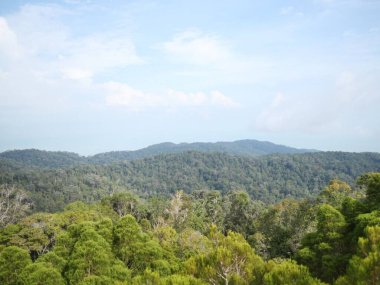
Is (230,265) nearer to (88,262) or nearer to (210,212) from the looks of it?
(88,262)

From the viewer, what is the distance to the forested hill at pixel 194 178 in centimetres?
11212

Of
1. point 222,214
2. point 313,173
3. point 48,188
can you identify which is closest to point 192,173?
point 313,173

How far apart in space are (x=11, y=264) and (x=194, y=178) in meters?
162

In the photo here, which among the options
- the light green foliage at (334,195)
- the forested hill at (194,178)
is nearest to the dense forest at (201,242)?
the light green foliage at (334,195)

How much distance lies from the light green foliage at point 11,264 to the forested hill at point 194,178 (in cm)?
7718

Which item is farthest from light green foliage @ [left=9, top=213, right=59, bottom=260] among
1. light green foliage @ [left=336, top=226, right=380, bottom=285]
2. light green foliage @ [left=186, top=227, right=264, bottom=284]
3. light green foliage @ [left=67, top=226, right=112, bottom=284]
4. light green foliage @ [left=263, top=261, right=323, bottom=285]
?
light green foliage @ [left=336, top=226, right=380, bottom=285]

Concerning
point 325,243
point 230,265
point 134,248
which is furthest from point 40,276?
point 325,243

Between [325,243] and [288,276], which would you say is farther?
[325,243]

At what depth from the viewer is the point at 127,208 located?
59812 mm

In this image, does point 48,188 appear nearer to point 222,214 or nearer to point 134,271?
point 222,214

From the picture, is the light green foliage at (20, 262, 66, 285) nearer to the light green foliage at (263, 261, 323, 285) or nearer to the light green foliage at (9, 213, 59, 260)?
the light green foliage at (263, 261, 323, 285)

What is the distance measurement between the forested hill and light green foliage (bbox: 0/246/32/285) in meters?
77.2

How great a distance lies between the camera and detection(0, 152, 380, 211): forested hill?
368ft

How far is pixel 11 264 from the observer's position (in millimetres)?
19609
